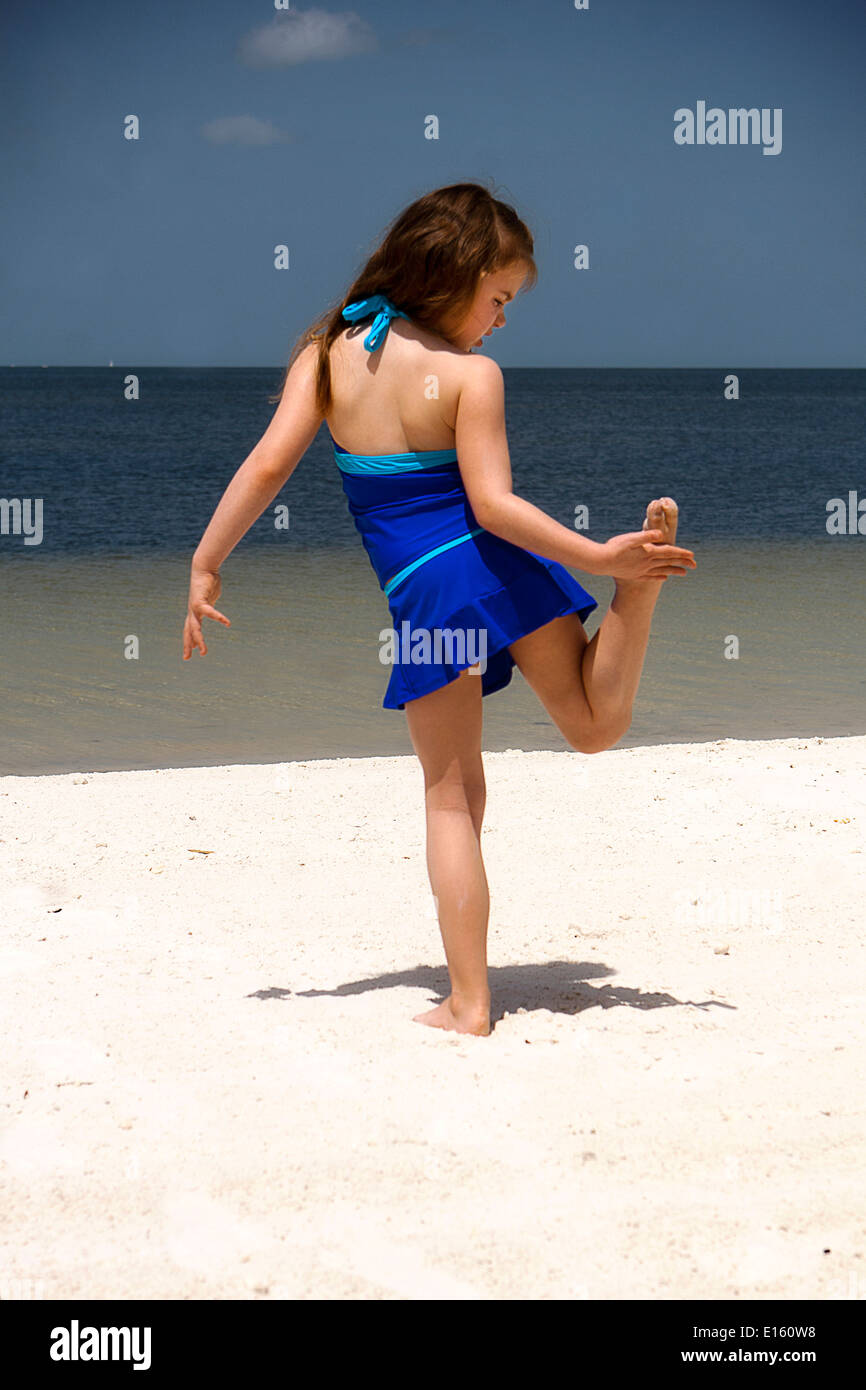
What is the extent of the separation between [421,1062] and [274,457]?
52.5 inches

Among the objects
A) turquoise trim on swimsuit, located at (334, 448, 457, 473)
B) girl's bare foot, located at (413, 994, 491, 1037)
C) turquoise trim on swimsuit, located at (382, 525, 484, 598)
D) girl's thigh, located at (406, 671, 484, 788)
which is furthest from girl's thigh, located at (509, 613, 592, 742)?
girl's bare foot, located at (413, 994, 491, 1037)

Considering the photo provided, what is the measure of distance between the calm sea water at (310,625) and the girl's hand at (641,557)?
447 cm

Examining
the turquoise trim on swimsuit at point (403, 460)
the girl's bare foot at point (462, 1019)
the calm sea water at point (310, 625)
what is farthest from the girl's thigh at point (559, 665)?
the calm sea water at point (310, 625)

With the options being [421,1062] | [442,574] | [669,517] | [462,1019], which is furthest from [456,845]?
[669,517]

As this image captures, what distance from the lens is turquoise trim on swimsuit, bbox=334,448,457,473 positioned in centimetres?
282

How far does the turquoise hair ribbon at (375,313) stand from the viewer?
9.33 ft

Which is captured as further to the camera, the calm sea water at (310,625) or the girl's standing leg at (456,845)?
the calm sea water at (310,625)

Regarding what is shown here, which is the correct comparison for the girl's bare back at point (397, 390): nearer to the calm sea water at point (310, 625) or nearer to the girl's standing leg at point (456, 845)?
the girl's standing leg at point (456, 845)

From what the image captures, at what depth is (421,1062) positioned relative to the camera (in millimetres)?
2736

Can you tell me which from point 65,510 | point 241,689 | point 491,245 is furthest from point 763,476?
point 491,245

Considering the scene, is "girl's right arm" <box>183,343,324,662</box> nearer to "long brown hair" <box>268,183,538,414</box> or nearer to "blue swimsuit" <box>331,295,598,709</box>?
"long brown hair" <box>268,183,538,414</box>

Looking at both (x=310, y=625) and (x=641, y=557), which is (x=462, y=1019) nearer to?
(x=641, y=557)

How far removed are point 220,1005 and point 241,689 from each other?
5.53m

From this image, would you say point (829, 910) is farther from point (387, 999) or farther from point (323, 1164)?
point (323, 1164)
